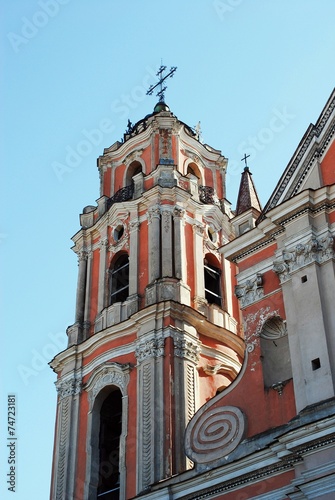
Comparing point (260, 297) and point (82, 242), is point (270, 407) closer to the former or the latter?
point (260, 297)

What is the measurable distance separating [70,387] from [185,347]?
3.31m

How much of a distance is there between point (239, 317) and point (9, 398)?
22.1 feet

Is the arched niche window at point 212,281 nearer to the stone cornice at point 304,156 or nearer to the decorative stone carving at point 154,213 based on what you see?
the decorative stone carving at point 154,213

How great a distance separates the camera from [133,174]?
2431 centimetres

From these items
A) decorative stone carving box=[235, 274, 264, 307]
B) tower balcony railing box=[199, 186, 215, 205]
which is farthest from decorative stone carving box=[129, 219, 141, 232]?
decorative stone carving box=[235, 274, 264, 307]

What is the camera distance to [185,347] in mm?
18750

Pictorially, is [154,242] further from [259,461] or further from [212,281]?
[259,461]

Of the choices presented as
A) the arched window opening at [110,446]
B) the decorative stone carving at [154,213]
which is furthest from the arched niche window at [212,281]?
the arched window opening at [110,446]

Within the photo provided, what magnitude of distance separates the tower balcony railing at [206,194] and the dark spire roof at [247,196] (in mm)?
3541

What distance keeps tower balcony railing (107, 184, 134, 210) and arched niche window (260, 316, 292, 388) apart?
27.9ft

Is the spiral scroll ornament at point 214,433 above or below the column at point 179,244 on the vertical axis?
below

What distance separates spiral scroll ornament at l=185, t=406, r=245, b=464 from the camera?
48.3 feet

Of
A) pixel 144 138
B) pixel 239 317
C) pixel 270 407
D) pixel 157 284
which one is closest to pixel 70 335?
pixel 157 284

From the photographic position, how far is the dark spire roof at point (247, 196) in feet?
60.9
